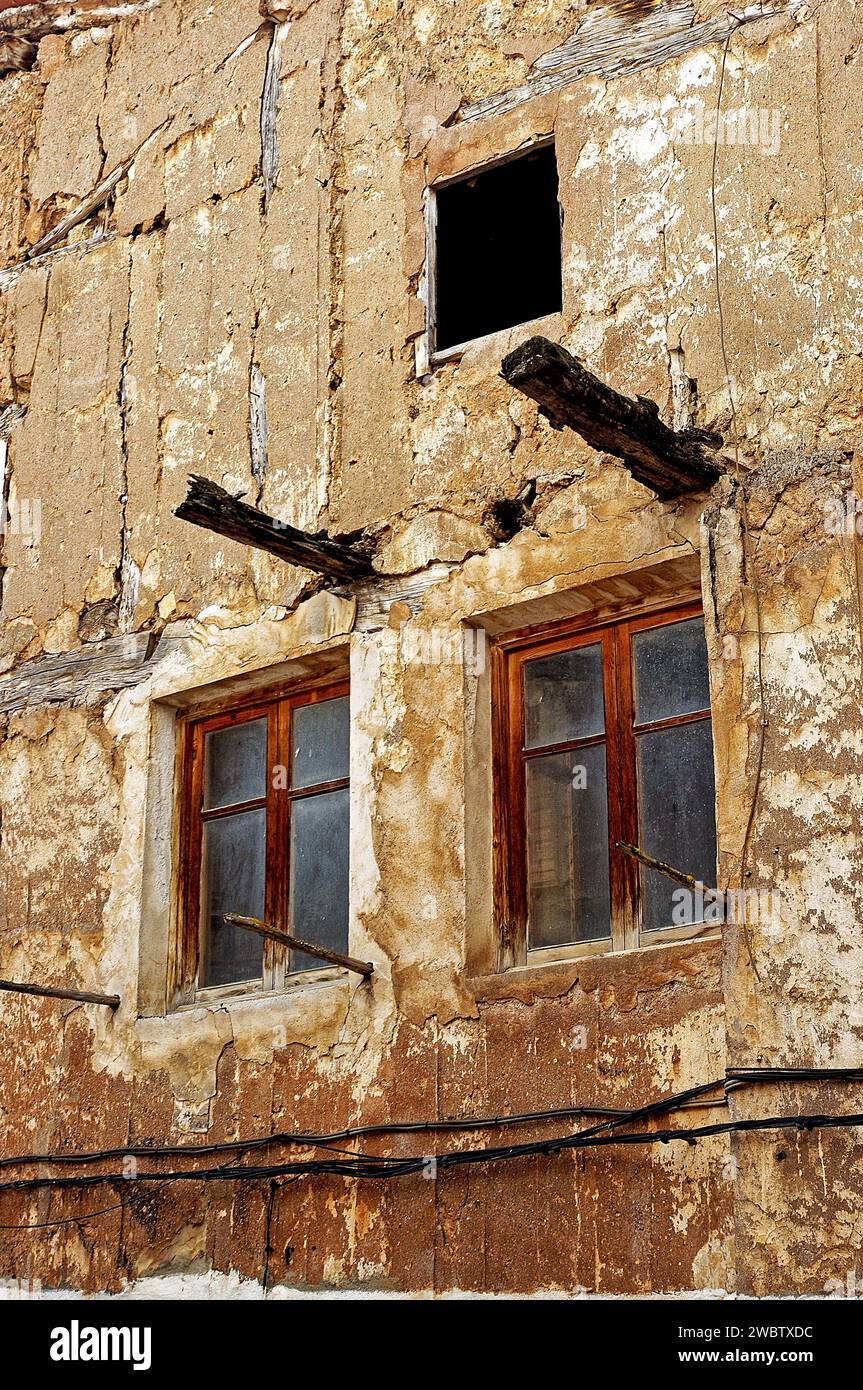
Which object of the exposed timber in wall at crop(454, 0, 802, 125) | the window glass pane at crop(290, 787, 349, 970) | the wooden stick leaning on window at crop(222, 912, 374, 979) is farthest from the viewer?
the window glass pane at crop(290, 787, 349, 970)

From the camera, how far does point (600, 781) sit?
21.3ft

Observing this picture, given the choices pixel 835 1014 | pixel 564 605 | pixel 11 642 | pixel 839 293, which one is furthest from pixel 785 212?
pixel 11 642

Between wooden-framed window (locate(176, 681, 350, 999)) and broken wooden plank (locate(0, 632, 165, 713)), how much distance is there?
33cm

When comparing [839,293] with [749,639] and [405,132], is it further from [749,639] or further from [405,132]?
[405,132]

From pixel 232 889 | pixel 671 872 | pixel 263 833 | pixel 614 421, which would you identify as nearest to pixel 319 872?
pixel 263 833

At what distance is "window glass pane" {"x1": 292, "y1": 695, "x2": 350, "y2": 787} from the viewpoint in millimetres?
7207

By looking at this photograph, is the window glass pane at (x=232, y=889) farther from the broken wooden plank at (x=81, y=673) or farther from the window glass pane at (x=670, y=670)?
the window glass pane at (x=670, y=670)

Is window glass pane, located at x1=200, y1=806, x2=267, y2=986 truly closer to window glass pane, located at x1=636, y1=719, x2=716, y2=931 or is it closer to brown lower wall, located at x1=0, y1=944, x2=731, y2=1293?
brown lower wall, located at x1=0, y1=944, x2=731, y2=1293

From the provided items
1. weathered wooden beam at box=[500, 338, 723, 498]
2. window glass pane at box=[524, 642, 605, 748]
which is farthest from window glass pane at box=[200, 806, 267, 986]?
weathered wooden beam at box=[500, 338, 723, 498]

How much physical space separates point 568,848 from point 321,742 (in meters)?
1.25

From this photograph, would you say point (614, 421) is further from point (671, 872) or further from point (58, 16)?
point (58, 16)

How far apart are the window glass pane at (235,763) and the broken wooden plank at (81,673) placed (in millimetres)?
426

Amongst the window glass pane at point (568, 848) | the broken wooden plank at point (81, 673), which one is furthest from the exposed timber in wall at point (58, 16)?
the window glass pane at point (568, 848)

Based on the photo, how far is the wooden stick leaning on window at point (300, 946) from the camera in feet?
20.0
